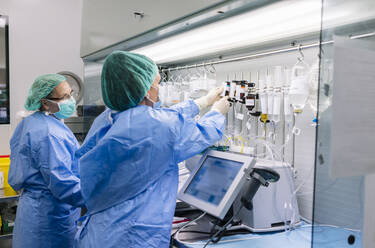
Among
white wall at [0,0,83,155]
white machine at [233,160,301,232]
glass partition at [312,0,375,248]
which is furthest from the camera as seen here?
white wall at [0,0,83,155]

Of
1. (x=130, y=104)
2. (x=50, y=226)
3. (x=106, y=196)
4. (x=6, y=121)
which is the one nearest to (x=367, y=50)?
(x=130, y=104)

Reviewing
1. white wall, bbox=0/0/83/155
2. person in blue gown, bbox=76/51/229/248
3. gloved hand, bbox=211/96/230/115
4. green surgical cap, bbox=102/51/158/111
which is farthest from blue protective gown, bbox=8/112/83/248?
white wall, bbox=0/0/83/155

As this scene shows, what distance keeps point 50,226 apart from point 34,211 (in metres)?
0.12

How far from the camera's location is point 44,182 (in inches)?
66.3

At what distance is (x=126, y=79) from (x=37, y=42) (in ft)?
8.89

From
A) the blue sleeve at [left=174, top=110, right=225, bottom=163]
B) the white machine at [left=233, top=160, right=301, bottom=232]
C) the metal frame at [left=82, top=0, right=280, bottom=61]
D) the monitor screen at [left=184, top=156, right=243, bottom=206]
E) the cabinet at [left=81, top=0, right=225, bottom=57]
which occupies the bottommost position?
the white machine at [left=233, top=160, right=301, bottom=232]

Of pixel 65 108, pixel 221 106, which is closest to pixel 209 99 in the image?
pixel 221 106

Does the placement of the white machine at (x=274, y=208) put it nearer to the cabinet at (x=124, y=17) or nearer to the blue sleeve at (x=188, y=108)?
the blue sleeve at (x=188, y=108)

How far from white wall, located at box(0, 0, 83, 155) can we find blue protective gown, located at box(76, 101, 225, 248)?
97.7 inches

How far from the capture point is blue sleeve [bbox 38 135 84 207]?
158 cm

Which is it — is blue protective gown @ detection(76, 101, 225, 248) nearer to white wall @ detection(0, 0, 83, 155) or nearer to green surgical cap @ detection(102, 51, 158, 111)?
green surgical cap @ detection(102, 51, 158, 111)

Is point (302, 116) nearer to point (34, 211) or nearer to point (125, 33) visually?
point (125, 33)

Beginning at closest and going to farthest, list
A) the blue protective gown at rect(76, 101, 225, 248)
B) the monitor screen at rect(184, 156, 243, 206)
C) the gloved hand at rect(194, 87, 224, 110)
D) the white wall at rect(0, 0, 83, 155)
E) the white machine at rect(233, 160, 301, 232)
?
the blue protective gown at rect(76, 101, 225, 248) → the monitor screen at rect(184, 156, 243, 206) → the white machine at rect(233, 160, 301, 232) → the gloved hand at rect(194, 87, 224, 110) → the white wall at rect(0, 0, 83, 155)

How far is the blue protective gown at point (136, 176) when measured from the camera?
1.11 metres
